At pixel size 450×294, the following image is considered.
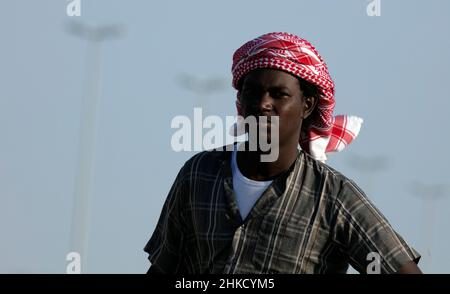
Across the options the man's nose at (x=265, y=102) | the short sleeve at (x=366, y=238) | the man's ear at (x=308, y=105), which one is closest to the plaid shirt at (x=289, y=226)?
the short sleeve at (x=366, y=238)

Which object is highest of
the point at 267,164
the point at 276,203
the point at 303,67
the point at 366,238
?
the point at 303,67

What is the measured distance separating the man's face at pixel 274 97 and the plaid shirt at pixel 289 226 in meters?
0.25

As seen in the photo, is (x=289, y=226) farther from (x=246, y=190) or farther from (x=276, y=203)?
(x=246, y=190)

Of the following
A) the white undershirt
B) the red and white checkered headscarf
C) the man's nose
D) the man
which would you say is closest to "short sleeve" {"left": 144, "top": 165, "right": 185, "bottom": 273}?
the man

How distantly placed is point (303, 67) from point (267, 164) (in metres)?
0.52

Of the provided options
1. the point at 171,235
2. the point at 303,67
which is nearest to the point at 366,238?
the point at 303,67

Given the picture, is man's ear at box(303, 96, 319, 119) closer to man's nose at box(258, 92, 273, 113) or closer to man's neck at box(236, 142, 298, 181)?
man's neck at box(236, 142, 298, 181)

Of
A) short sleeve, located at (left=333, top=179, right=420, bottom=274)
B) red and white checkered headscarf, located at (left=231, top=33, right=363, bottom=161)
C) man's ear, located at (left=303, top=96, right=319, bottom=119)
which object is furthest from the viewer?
man's ear, located at (left=303, top=96, right=319, bottom=119)

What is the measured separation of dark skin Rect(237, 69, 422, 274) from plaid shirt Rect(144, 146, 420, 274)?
0.22 ft

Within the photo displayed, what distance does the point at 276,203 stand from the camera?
26.9 ft

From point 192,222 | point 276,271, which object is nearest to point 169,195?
point 192,222

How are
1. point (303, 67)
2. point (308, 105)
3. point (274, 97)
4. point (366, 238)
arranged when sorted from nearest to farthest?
point (366, 238)
point (274, 97)
point (303, 67)
point (308, 105)

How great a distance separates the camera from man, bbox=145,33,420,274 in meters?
8.07
